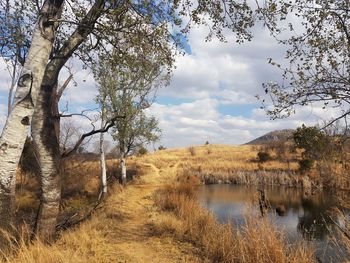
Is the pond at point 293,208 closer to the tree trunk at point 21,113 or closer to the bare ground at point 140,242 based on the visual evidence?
the bare ground at point 140,242

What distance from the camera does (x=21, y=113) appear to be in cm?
504

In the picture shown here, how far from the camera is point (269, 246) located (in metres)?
5.50

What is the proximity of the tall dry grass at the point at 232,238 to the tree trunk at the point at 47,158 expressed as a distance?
296 cm

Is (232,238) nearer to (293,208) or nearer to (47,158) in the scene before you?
(47,158)

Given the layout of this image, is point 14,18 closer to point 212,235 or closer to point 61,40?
point 61,40

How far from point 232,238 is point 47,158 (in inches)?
147

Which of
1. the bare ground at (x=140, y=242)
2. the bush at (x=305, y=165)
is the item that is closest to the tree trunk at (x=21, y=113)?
the bare ground at (x=140, y=242)

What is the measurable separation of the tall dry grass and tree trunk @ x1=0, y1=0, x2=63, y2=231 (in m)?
3.48

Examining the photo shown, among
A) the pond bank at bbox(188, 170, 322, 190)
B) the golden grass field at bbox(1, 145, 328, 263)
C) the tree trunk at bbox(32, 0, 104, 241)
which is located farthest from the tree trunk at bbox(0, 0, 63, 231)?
the pond bank at bbox(188, 170, 322, 190)

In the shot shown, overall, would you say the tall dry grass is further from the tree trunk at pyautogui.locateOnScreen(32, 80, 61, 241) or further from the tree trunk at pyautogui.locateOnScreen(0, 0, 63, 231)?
the tree trunk at pyautogui.locateOnScreen(0, 0, 63, 231)

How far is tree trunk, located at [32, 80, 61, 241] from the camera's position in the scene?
6.44m

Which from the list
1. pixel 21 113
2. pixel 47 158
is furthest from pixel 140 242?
pixel 21 113

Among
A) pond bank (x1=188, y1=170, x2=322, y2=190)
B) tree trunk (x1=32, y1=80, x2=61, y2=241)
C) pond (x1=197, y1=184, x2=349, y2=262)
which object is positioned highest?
tree trunk (x1=32, y1=80, x2=61, y2=241)

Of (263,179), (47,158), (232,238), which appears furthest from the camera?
(263,179)
